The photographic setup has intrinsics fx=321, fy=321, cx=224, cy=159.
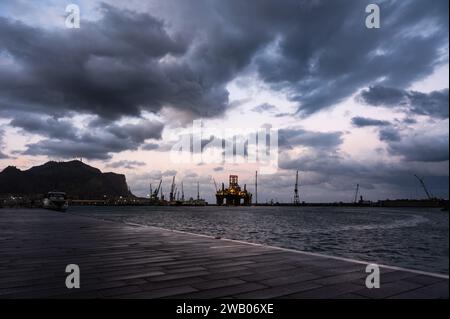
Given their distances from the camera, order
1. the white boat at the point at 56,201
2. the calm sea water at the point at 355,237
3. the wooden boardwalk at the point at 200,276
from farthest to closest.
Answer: the white boat at the point at 56,201, the calm sea water at the point at 355,237, the wooden boardwalk at the point at 200,276

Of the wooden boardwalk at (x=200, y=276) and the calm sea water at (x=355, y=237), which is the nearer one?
the wooden boardwalk at (x=200, y=276)

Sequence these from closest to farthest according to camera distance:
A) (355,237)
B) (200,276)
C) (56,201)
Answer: (200,276)
(355,237)
(56,201)

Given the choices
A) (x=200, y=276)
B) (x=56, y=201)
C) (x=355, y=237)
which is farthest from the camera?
(x=56, y=201)

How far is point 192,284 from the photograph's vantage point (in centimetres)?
573

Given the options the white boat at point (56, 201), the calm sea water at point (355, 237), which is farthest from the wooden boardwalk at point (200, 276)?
the white boat at point (56, 201)

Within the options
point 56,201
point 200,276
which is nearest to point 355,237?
point 200,276

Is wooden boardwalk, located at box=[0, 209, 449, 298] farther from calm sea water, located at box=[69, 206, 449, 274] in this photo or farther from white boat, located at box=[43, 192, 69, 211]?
white boat, located at box=[43, 192, 69, 211]

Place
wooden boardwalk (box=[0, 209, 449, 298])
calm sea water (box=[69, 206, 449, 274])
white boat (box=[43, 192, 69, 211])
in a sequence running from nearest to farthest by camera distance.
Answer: wooden boardwalk (box=[0, 209, 449, 298]) < calm sea water (box=[69, 206, 449, 274]) < white boat (box=[43, 192, 69, 211])

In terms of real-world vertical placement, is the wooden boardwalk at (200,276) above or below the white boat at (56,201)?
above

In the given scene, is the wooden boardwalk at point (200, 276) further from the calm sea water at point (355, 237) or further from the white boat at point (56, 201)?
the white boat at point (56, 201)

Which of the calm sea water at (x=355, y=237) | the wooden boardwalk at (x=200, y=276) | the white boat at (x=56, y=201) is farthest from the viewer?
the white boat at (x=56, y=201)

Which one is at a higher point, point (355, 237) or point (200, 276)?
point (200, 276)

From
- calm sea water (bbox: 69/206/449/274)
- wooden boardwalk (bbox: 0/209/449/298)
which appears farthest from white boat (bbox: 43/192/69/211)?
wooden boardwalk (bbox: 0/209/449/298)

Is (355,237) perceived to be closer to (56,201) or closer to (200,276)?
(200,276)
